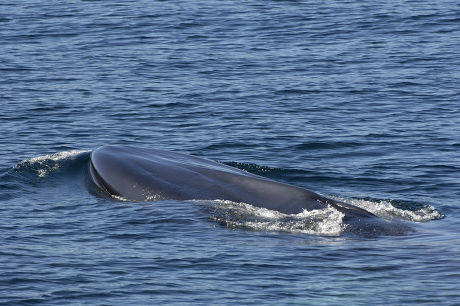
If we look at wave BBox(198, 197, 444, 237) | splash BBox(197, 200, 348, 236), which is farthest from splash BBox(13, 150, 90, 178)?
splash BBox(197, 200, 348, 236)

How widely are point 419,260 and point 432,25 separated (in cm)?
2471

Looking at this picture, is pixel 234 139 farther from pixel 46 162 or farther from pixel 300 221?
pixel 300 221

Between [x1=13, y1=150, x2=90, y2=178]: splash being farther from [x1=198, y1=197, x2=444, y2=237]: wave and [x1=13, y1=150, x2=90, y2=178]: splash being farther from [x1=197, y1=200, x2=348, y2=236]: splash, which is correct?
[x1=197, y1=200, x2=348, y2=236]: splash

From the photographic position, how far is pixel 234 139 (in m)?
25.4

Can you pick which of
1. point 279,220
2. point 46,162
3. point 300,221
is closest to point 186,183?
point 279,220

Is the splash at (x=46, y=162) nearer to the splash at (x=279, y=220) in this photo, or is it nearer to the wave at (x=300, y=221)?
the wave at (x=300, y=221)

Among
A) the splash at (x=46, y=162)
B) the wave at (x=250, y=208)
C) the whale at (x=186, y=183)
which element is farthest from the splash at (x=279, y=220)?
the splash at (x=46, y=162)

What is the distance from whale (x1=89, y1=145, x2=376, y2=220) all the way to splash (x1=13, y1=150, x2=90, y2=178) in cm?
187

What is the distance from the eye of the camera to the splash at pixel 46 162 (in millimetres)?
22234

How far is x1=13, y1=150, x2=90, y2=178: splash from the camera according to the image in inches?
875

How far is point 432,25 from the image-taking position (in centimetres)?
3872

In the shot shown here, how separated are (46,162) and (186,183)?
5.32 metres

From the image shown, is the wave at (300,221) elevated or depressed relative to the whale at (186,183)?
depressed

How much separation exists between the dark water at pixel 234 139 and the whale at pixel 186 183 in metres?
0.31
